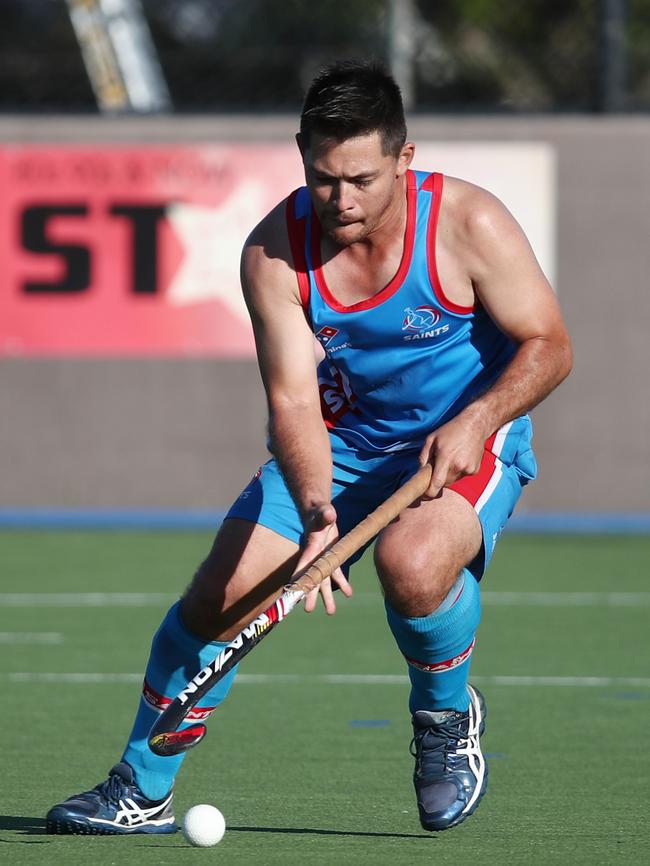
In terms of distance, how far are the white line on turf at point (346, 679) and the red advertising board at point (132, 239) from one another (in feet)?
17.1

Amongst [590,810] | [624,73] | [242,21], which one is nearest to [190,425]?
[624,73]

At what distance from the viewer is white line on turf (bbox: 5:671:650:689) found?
6648mm

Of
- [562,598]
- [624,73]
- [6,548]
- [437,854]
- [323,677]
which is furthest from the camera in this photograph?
[624,73]

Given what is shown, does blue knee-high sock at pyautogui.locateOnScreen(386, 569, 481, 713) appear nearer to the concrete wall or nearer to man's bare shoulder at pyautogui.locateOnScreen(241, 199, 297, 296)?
man's bare shoulder at pyautogui.locateOnScreen(241, 199, 297, 296)

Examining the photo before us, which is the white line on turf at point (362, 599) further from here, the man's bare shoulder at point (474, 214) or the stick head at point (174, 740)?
the man's bare shoulder at point (474, 214)

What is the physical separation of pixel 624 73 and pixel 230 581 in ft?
26.5

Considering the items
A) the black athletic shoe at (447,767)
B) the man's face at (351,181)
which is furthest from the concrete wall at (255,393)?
the man's face at (351,181)

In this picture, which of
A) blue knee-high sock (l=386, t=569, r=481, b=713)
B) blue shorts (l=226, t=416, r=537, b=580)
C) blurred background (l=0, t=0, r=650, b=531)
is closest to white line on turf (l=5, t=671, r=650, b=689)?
blue shorts (l=226, t=416, r=537, b=580)

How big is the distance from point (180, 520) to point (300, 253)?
7481mm

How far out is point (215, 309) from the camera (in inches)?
463

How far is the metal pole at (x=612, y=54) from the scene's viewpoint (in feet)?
37.8

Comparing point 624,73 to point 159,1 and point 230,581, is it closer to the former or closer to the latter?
point 159,1

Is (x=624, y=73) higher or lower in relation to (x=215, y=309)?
higher

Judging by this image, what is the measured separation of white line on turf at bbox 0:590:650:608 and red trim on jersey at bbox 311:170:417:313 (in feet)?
14.2
